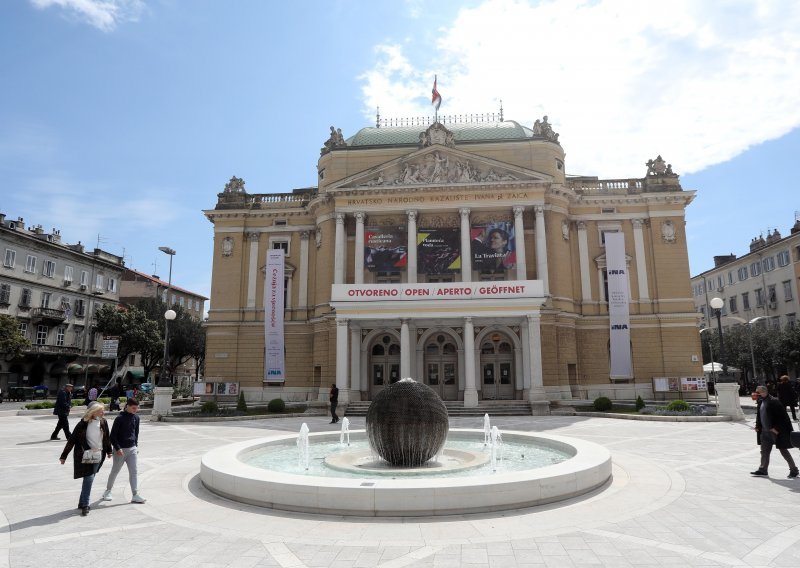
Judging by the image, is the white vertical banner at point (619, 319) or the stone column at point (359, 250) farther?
the stone column at point (359, 250)

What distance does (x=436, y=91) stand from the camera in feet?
126

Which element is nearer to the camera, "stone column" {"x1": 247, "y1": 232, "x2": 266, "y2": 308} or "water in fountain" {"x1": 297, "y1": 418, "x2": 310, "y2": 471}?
"water in fountain" {"x1": 297, "y1": 418, "x2": 310, "y2": 471}

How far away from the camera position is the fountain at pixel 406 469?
26.2 ft

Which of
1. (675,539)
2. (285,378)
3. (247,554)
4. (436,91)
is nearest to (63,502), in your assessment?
(247,554)

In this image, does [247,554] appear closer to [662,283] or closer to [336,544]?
[336,544]

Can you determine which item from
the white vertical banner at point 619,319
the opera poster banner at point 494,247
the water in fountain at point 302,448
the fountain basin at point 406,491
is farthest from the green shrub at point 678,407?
the water in fountain at point 302,448

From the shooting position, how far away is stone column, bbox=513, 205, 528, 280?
110ft

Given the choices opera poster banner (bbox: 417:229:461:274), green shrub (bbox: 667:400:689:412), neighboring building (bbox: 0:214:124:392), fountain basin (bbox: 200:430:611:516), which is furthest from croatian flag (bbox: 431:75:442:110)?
neighboring building (bbox: 0:214:124:392)

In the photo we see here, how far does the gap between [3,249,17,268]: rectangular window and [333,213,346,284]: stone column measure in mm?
34848

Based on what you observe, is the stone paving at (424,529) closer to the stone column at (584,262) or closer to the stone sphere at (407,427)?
the stone sphere at (407,427)

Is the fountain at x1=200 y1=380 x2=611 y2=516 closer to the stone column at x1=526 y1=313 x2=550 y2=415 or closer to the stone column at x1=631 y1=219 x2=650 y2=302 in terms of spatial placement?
the stone column at x1=526 y1=313 x2=550 y2=415

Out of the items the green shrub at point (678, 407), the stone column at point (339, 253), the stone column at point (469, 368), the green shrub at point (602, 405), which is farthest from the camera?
the stone column at point (339, 253)

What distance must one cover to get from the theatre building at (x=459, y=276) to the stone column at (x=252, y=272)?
0.11 m

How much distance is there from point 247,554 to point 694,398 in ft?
118
